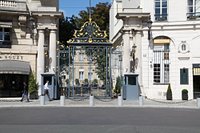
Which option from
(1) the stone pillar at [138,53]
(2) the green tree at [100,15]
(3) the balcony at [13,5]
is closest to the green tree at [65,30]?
(2) the green tree at [100,15]

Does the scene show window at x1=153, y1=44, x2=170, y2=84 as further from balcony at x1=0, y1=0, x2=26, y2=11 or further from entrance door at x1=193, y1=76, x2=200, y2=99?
balcony at x1=0, y1=0, x2=26, y2=11

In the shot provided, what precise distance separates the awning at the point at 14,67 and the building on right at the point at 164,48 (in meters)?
8.43

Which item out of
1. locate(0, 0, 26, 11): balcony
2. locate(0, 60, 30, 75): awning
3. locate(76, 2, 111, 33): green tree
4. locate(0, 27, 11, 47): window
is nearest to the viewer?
locate(0, 60, 30, 75): awning

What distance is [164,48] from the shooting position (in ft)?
110

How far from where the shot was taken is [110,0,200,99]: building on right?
32562 millimetres

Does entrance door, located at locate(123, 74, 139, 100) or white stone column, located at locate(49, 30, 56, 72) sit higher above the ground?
white stone column, located at locate(49, 30, 56, 72)

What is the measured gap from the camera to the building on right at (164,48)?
1282 inches

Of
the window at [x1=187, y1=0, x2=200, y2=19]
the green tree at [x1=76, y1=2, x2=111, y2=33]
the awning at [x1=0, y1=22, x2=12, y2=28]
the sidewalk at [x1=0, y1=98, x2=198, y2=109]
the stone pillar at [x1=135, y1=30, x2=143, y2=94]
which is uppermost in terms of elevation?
the green tree at [x1=76, y1=2, x2=111, y2=33]

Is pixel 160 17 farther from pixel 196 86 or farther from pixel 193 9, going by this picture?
pixel 196 86

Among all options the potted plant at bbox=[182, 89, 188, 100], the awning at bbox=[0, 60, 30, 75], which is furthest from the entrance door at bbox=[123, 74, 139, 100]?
the awning at bbox=[0, 60, 30, 75]

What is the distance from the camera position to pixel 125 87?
3119 centimetres

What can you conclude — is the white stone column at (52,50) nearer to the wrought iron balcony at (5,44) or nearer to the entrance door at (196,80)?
the wrought iron balcony at (5,44)

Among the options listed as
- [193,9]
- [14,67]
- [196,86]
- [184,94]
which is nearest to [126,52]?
[184,94]
